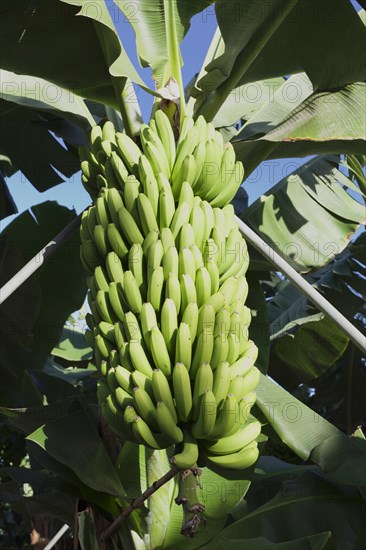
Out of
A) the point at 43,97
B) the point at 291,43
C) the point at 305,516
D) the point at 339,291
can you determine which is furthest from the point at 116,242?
the point at 339,291

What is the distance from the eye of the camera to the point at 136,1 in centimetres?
183

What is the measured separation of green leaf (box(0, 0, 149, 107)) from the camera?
1.80 meters

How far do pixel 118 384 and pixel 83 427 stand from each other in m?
0.43

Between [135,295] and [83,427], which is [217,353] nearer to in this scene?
[135,295]

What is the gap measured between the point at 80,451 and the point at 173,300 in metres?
0.52

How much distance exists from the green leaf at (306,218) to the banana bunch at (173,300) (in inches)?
29.4

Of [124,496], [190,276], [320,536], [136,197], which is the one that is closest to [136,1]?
[136,197]

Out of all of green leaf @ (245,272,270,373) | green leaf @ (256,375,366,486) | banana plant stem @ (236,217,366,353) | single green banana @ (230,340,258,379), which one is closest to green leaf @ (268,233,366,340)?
green leaf @ (245,272,270,373)

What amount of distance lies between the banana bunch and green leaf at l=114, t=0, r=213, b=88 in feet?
0.83

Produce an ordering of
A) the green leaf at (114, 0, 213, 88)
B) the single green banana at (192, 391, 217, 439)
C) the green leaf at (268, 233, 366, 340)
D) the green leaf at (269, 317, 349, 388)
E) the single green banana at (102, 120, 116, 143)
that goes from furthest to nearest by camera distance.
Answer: the green leaf at (268, 233, 366, 340), the green leaf at (269, 317, 349, 388), the green leaf at (114, 0, 213, 88), the single green banana at (102, 120, 116, 143), the single green banana at (192, 391, 217, 439)

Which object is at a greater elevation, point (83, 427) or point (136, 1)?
point (136, 1)

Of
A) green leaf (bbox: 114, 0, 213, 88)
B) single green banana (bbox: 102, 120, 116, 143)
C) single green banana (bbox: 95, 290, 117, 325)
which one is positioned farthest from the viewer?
green leaf (bbox: 114, 0, 213, 88)

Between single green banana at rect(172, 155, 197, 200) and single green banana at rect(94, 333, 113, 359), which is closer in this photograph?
single green banana at rect(94, 333, 113, 359)

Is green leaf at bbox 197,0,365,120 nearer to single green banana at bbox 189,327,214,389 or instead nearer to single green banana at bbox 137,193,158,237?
single green banana at bbox 137,193,158,237
